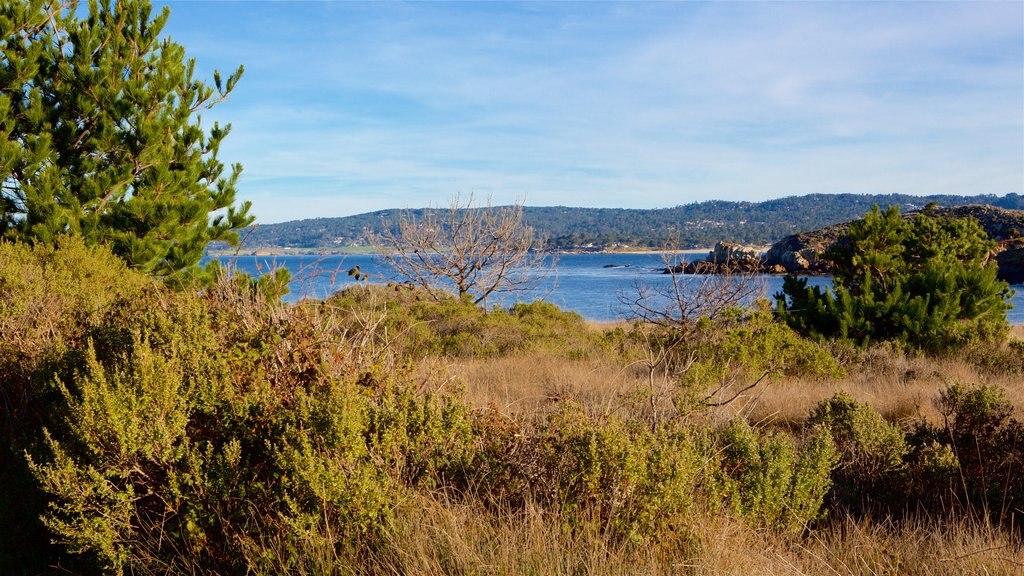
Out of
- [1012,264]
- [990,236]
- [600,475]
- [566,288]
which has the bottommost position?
[566,288]

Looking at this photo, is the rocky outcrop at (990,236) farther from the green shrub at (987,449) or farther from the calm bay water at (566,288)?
the green shrub at (987,449)

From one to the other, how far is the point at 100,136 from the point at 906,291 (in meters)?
13.7

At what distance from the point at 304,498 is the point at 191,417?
0.96 metres

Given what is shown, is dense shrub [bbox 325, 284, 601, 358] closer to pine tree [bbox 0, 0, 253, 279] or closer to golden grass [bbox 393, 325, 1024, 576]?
pine tree [bbox 0, 0, 253, 279]

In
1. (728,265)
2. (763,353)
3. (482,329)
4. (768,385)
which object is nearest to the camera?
(768,385)

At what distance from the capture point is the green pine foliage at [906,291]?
1223 centimetres

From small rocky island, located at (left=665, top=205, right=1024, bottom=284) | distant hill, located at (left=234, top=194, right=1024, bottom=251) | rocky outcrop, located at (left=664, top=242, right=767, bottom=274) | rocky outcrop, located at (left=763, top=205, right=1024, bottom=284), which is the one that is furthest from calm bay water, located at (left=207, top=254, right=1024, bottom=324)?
distant hill, located at (left=234, top=194, right=1024, bottom=251)

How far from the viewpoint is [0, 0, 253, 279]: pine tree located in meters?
10.6

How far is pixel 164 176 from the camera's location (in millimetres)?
11438

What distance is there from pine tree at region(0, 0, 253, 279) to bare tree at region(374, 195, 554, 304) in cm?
770

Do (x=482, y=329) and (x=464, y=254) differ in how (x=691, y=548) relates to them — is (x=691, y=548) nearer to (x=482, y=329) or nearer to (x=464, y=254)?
(x=482, y=329)

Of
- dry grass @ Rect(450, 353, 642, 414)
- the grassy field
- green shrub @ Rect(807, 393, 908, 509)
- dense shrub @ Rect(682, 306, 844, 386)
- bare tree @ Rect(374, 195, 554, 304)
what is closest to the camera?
the grassy field

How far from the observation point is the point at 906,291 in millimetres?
13398

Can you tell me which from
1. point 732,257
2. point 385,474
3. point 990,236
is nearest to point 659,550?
point 385,474
